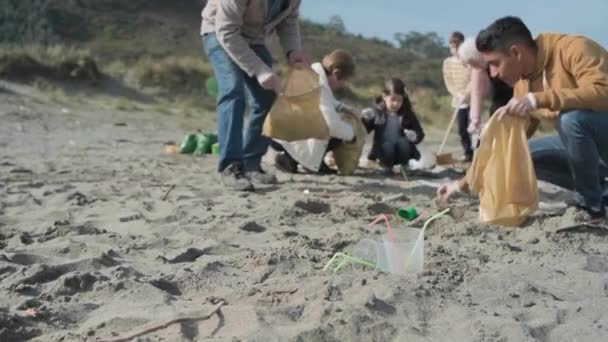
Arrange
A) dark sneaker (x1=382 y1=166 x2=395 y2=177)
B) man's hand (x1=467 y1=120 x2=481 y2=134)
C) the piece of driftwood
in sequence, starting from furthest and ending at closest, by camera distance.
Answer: dark sneaker (x1=382 y1=166 x2=395 y2=177) → man's hand (x1=467 y1=120 x2=481 y2=134) → the piece of driftwood

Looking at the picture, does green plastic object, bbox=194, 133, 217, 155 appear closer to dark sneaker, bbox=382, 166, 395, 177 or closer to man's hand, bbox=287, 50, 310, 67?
dark sneaker, bbox=382, 166, 395, 177

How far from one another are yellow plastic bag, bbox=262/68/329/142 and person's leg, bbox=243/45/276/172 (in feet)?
0.40

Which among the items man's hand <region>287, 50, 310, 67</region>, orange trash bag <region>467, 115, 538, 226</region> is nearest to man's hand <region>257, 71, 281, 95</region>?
man's hand <region>287, 50, 310, 67</region>

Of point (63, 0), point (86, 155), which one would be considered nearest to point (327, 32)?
point (63, 0)

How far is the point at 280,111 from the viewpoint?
4.68 metres

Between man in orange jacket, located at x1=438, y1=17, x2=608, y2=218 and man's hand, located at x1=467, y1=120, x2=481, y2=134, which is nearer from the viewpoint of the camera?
man in orange jacket, located at x1=438, y1=17, x2=608, y2=218

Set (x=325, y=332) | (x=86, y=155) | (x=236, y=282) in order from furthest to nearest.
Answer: (x=86, y=155) → (x=236, y=282) → (x=325, y=332)

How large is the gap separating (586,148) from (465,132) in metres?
3.57

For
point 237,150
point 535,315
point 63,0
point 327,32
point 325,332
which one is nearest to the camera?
point 325,332

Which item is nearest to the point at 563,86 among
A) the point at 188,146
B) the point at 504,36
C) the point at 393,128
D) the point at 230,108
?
the point at 504,36

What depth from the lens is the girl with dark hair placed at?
19.4 feet

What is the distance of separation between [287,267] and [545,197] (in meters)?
2.47

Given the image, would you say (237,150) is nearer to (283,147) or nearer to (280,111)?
(280,111)

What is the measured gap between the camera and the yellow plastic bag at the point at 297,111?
467 cm
